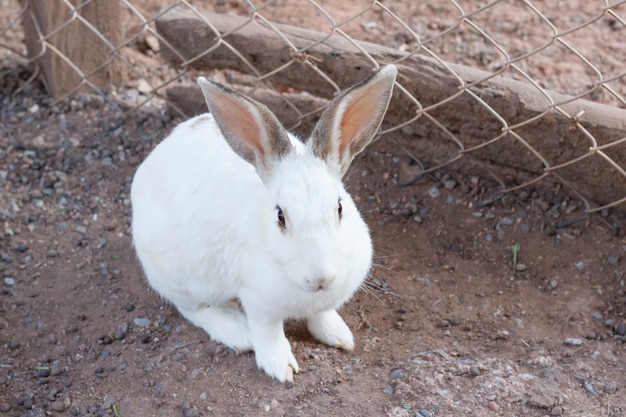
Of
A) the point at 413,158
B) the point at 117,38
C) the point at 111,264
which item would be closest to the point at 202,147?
the point at 111,264

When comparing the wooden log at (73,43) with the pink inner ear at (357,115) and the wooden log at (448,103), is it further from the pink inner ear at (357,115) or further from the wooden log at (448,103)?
the pink inner ear at (357,115)

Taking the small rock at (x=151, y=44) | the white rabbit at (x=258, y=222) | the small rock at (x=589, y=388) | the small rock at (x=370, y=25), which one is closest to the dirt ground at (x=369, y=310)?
the small rock at (x=589, y=388)

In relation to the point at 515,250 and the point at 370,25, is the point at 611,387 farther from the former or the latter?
the point at 370,25

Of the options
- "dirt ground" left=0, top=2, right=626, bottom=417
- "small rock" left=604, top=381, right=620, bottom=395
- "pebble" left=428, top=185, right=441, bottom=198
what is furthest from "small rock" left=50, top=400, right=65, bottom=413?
"small rock" left=604, top=381, right=620, bottom=395

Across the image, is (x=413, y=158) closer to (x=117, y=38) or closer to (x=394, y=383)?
(x=394, y=383)

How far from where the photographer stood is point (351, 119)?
3.42 m

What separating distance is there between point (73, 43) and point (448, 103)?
2.37 meters

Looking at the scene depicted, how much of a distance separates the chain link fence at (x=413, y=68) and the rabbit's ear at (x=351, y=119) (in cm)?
85

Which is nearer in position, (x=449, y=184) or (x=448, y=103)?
(x=448, y=103)

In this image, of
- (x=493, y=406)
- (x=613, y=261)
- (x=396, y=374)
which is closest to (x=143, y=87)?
(x=396, y=374)

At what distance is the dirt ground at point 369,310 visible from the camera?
3641 mm

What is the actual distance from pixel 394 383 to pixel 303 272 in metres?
0.81

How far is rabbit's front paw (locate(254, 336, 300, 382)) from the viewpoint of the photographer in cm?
371

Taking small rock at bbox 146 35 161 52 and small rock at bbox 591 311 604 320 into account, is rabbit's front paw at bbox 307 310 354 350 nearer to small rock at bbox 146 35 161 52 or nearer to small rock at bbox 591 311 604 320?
small rock at bbox 591 311 604 320
